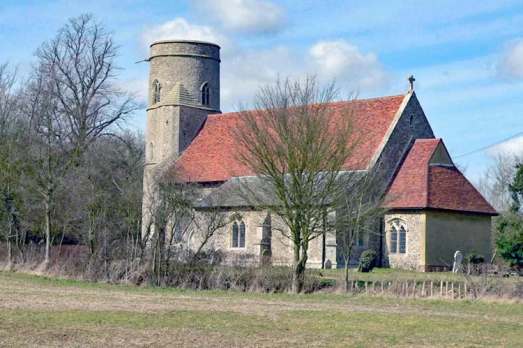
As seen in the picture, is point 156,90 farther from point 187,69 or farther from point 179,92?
point 187,69

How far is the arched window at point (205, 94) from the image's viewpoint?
51.2 meters

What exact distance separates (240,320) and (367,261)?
21076mm

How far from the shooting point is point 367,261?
39.1 m

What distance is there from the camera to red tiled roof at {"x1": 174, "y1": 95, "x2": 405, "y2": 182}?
41.6 m

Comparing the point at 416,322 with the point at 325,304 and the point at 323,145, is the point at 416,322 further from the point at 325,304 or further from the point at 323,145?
the point at 323,145

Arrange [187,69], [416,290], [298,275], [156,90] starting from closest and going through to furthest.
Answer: [416,290]
[298,275]
[187,69]
[156,90]

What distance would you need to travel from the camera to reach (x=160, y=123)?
51.2 metres

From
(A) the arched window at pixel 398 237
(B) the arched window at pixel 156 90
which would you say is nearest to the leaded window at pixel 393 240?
(A) the arched window at pixel 398 237

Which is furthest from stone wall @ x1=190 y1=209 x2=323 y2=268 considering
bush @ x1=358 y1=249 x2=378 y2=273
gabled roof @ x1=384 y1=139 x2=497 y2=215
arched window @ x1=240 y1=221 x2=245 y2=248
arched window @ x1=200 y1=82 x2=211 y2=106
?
arched window @ x1=200 y1=82 x2=211 y2=106

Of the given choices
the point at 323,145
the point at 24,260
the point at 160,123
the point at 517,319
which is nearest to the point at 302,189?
Result: the point at 323,145

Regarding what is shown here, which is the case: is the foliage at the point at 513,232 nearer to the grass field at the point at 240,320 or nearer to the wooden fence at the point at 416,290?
the wooden fence at the point at 416,290

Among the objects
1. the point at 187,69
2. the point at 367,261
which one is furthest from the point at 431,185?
the point at 187,69

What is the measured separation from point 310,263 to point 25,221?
14.5 m

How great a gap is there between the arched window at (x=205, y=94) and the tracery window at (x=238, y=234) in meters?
10.3
